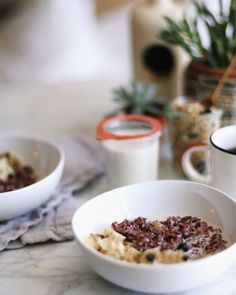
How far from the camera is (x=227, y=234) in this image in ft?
2.45

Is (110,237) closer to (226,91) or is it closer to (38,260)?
(38,260)

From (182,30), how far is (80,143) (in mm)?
341

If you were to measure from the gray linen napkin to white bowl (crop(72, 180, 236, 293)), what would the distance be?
0.28 feet

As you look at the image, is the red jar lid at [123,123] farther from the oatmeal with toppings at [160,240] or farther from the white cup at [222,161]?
the oatmeal with toppings at [160,240]

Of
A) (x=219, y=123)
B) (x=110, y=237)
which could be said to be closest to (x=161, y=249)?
(x=110, y=237)

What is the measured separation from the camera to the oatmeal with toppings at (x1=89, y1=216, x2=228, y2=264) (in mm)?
661

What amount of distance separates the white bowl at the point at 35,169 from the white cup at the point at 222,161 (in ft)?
0.86

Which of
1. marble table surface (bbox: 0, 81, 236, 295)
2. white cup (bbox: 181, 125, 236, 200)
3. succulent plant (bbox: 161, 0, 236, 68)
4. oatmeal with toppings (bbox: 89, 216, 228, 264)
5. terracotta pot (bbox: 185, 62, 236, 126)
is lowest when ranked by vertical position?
marble table surface (bbox: 0, 81, 236, 295)

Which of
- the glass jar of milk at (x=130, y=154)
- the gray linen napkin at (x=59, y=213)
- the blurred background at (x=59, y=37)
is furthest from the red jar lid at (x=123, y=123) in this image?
the blurred background at (x=59, y=37)

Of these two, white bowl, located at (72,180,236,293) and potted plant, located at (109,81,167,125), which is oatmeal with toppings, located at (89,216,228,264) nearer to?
white bowl, located at (72,180,236,293)

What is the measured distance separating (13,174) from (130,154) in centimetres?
23

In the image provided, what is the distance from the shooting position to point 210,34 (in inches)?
40.5

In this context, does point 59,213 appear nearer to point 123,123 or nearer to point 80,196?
point 80,196

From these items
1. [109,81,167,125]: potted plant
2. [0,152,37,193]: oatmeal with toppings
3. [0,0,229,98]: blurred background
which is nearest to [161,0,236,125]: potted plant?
[109,81,167,125]: potted plant
